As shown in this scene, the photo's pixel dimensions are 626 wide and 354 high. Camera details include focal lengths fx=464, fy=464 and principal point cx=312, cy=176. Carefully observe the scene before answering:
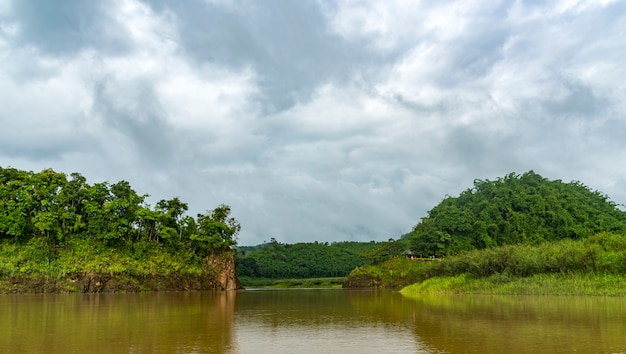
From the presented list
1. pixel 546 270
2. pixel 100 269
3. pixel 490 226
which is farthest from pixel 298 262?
pixel 546 270

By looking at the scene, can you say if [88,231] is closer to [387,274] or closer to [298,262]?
[387,274]

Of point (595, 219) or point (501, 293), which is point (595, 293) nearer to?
point (501, 293)

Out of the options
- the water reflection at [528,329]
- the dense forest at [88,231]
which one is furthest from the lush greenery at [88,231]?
the water reflection at [528,329]

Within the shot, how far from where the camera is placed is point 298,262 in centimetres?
11256

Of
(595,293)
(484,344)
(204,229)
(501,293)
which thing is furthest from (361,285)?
(484,344)

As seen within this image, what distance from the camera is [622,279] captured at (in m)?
32.5

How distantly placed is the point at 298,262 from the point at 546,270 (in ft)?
261

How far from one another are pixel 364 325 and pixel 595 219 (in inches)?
2613

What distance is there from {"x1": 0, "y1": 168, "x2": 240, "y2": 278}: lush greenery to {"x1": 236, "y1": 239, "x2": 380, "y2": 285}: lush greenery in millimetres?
36517

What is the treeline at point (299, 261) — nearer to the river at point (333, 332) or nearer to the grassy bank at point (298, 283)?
the grassy bank at point (298, 283)

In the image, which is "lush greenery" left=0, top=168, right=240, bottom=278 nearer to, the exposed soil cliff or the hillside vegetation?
the exposed soil cliff

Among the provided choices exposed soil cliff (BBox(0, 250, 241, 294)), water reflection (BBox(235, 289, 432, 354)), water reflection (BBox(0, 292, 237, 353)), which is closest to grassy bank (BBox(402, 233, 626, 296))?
water reflection (BBox(235, 289, 432, 354))

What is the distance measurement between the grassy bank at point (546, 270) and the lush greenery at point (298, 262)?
202 feet

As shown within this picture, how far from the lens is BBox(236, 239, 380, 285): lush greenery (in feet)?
353
